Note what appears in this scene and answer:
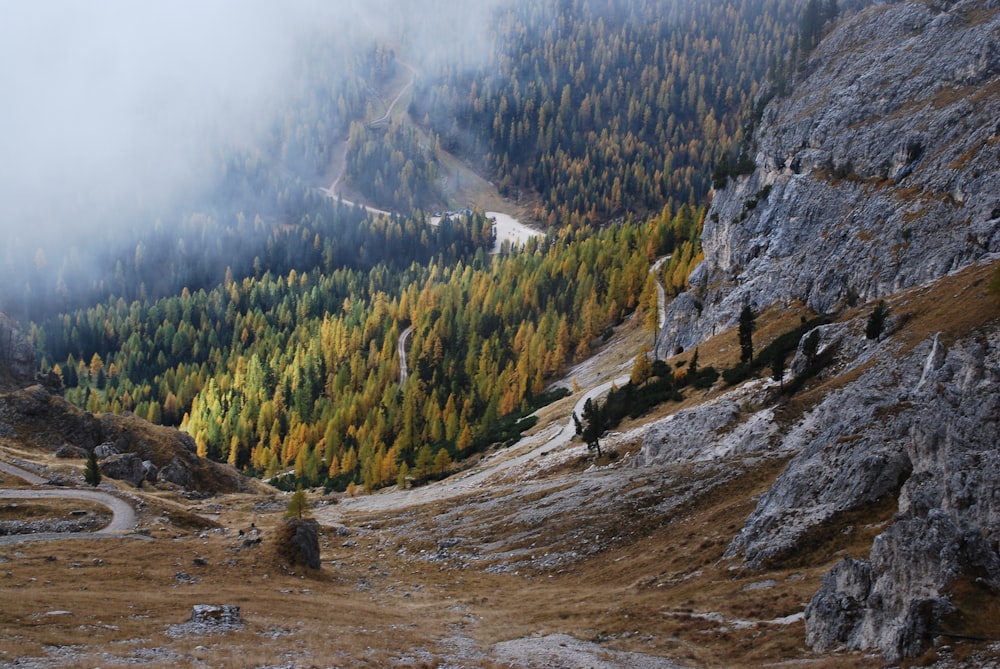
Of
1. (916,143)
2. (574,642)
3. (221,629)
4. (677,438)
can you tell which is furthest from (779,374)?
(221,629)

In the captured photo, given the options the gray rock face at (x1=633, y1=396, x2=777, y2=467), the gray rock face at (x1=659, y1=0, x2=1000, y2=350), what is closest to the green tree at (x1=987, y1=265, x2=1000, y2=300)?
the gray rock face at (x1=633, y1=396, x2=777, y2=467)

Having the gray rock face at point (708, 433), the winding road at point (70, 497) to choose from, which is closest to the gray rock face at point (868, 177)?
the gray rock face at point (708, 433)

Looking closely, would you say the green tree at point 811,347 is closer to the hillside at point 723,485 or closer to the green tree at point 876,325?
the hillside at point 723,485

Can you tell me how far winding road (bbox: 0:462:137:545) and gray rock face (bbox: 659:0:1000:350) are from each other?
87.2 metres

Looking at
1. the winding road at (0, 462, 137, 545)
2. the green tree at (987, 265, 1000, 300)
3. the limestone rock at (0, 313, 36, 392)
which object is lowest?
the winding road at (0, 462, 137, 545)

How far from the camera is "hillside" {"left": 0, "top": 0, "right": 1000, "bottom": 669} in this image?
2966cm

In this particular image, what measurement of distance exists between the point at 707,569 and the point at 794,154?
107 metres

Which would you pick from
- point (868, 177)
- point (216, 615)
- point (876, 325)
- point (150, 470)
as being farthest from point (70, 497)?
point (868, 177)

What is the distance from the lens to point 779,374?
69.4m

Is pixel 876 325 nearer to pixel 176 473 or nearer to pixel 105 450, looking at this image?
pixel 176 473

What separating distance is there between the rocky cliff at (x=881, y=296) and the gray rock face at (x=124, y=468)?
62497 mm

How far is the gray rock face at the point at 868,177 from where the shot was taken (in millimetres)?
80938

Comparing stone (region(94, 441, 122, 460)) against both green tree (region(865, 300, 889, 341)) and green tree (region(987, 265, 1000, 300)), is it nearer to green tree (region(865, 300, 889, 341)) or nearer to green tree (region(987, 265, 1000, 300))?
green tree (region(865, 300, 889, 341))

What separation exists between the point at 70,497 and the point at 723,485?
60.2 metres
